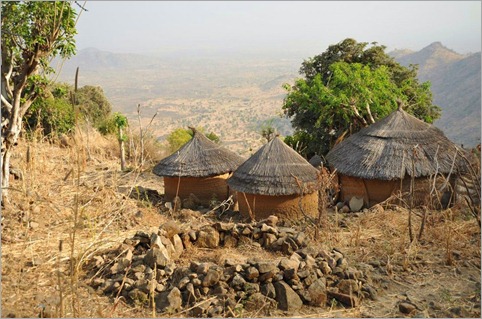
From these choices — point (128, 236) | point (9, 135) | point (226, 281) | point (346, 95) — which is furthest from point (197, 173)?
point (226, 281)

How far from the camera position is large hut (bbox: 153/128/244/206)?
1087cm

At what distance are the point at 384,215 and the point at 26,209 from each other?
5.28 metres

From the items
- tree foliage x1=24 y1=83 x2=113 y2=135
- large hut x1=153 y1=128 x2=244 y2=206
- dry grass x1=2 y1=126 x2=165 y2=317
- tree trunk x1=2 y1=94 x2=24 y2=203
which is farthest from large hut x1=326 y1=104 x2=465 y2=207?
tree trunk x1=2 y1=94 x2=24 y2=203

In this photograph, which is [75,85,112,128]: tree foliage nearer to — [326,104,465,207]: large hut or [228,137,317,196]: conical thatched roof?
[326,104,465,207]: large hut

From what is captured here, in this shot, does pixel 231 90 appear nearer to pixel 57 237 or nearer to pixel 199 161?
pixel 199 161

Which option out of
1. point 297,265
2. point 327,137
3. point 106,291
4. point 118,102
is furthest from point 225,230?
point 118,102

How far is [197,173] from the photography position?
10.8 metres

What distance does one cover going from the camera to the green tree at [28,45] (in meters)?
7.32

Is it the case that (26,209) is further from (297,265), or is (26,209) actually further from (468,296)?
(468,296)

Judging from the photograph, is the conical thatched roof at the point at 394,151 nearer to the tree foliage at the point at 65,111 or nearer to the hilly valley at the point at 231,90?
the tree foliage at the point at 65,111

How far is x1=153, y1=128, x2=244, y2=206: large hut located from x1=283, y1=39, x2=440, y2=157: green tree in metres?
4.32

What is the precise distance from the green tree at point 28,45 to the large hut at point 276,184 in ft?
12.1

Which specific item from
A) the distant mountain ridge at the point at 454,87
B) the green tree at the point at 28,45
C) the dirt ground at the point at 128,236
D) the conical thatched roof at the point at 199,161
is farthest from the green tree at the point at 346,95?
the distant mountain ridge at the point at 454,87

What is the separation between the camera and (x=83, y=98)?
21922 millimetres
